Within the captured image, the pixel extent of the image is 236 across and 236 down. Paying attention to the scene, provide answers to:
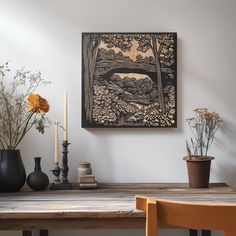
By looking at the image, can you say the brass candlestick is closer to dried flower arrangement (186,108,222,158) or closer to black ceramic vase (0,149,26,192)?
black ceramic vase (0,149,26,192)

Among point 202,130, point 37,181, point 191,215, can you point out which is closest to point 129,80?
point 202,130

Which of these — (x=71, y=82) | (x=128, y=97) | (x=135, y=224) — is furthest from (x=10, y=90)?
(x=135, y=224)

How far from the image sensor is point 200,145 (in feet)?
6.91

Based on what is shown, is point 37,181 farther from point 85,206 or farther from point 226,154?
point 226,154

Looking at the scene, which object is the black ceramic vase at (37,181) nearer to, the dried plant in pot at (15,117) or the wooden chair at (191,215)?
the dried plant in pot at (15,117)

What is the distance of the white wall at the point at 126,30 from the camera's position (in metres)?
2.16

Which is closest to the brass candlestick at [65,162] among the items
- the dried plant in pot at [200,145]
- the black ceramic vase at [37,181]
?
the black ceramic vase at [37,181]

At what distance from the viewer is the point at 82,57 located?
214 centimetres

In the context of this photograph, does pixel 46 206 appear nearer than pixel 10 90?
Yes

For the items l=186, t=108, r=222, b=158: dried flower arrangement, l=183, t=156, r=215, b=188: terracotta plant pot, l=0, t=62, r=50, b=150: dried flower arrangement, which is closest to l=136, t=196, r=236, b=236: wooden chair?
l=183, t=156, r=215, b=188: terracotta plant pot

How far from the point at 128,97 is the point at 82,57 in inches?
15.6

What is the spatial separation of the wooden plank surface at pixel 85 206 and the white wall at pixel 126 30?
0.88ft

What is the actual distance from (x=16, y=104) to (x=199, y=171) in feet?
3.89

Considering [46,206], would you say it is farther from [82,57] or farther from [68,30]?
[68,30]
